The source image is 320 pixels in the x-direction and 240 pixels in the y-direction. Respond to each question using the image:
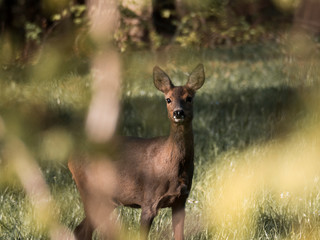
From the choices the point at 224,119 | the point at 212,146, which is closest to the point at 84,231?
the point at 212,146

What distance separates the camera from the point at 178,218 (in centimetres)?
416

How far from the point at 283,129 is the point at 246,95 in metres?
2.86

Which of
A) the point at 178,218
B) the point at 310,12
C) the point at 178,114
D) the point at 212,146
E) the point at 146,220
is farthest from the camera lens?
the point at 310,12

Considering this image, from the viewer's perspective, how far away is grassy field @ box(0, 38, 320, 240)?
96.8 inches

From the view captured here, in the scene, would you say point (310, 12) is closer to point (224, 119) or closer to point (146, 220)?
point (224, 119)

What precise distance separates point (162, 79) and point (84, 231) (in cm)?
126

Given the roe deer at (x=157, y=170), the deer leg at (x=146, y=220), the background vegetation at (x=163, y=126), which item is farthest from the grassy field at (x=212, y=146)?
the deer leg at (x=146, y=220)

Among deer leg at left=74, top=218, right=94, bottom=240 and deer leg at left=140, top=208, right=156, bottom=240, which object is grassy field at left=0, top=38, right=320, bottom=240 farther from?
deer leg at left=140, top=208, right=156, bottom=240

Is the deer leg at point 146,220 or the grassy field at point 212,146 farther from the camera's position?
the deer leg at point 146,220

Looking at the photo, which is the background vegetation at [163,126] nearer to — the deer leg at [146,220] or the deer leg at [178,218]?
the deer leg at [178,218]

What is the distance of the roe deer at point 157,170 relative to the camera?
387 cm

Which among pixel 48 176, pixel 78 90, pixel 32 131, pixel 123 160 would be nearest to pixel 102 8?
pixel 78 90

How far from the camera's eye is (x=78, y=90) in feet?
8.32

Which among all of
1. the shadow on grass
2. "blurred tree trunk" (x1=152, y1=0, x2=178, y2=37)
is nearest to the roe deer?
"blurred tree trunk" (x1=152, y1=0, x2=178, y2=37)
